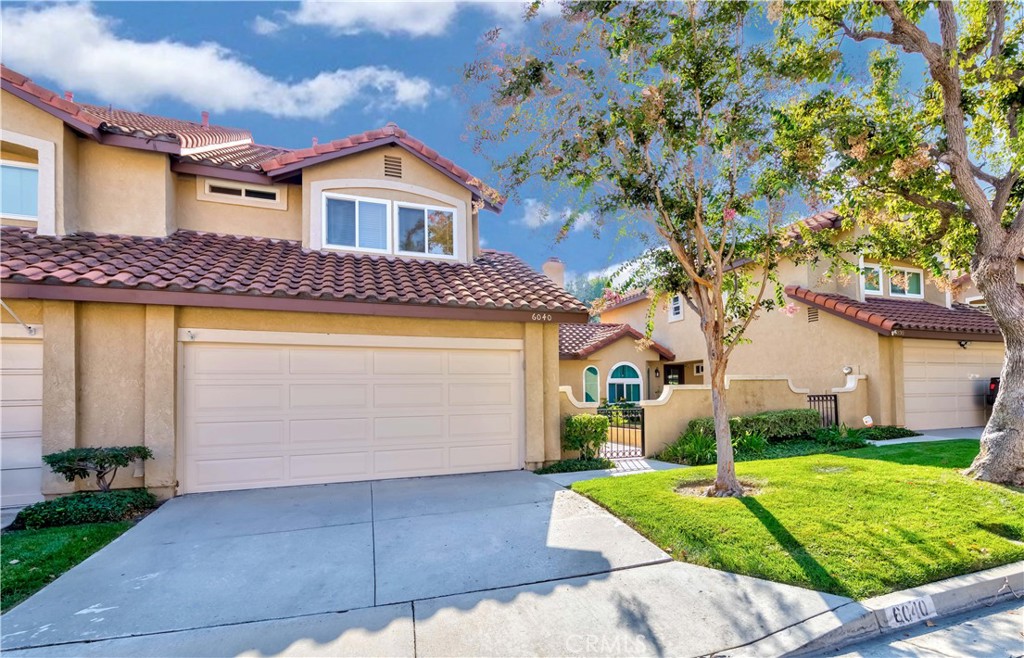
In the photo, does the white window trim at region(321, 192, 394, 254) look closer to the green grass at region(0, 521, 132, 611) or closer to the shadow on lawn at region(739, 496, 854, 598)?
the green grass at region(0, 521, 132, 611)

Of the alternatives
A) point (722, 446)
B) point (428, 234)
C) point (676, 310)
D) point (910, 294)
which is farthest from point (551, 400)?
point (910, 294)

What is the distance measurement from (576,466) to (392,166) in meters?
7.65

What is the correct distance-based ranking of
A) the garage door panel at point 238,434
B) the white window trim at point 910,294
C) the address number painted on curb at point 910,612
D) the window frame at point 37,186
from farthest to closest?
the white window trim at point 910,294 < the window frame at point 37,186 < the garage door panel at point 238,434 < the address number painted on curb at point 910,612

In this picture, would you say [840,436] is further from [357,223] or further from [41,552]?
[41,552]

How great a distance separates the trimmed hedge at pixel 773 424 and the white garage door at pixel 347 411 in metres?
4.71

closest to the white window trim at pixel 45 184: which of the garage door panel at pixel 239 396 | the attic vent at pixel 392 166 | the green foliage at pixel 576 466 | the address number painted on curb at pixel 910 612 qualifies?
the garage door panel at pixel 239 396

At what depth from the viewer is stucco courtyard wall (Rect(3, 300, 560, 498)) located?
699cm

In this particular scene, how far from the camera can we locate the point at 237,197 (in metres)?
10.0

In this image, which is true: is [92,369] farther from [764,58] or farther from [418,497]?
[764,58]

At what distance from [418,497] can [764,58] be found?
27.3ft

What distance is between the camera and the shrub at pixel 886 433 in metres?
12.5

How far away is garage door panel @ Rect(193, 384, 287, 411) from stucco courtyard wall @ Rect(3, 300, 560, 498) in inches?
15.2

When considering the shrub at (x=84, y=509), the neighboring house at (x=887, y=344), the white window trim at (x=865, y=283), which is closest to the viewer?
the shrub at (x=84, y=509)

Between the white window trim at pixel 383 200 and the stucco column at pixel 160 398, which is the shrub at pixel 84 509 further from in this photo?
the white window trim at pixel 383 200
